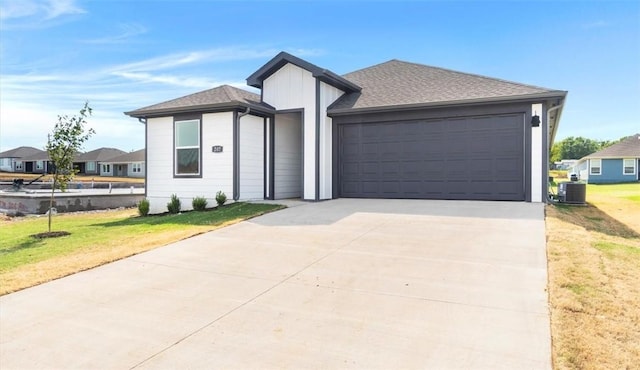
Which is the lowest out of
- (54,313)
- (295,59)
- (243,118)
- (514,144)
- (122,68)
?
(54,313)

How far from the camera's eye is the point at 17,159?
184ft

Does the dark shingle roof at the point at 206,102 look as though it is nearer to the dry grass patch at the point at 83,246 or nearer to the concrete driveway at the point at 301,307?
the dry grass patch at the point at 83,246

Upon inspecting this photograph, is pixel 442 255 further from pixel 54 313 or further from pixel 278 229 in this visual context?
pixel 54 313

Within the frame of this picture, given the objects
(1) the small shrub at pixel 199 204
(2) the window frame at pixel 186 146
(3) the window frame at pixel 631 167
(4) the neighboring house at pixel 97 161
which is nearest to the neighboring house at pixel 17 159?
(4) the neighboring house at pixel 97 161

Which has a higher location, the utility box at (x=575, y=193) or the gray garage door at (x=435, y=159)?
the gray garage door at (x=435, y=159)

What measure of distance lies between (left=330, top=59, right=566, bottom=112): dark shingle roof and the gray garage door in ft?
2.08

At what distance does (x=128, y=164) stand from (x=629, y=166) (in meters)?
54.1

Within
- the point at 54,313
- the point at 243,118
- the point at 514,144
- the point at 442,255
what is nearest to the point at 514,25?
the point at 514,144

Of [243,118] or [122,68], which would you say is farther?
[122,68]

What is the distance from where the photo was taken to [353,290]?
4.28m

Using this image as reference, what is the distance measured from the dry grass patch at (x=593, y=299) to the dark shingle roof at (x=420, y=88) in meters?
5.01

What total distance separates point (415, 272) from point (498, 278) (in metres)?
0.94

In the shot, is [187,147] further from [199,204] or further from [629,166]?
[629,166]

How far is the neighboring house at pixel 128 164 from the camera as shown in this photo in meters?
48.3
